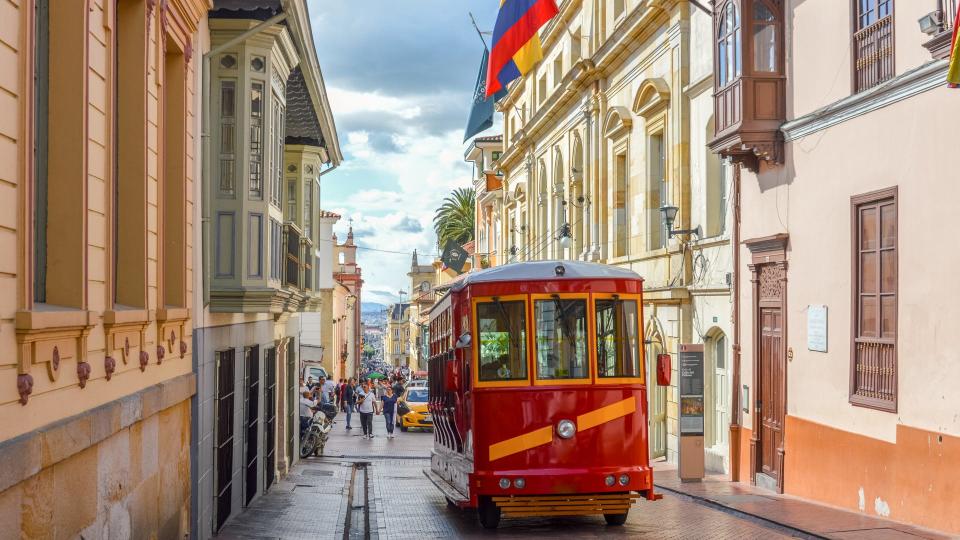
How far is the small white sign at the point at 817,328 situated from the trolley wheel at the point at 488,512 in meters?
5.15

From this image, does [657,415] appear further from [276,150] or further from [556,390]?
[556,390]

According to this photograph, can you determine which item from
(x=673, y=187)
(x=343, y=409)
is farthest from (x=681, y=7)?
(x=343, y=409)

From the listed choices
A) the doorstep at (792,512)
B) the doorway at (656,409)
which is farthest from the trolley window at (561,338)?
the doorway at (656,409)

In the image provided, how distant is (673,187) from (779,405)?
7.40 meters

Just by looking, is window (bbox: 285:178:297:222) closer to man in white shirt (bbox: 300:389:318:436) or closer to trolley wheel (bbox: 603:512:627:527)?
man in white shirt (bbox: 300:389:318:436)

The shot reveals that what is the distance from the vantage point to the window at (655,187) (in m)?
25.6

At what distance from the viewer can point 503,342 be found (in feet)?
42.2

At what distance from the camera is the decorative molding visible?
12.5 m

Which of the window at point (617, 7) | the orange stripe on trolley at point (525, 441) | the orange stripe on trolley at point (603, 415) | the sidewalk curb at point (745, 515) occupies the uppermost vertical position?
the window at point (617, 7)

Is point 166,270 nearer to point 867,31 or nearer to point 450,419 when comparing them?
point 450,419

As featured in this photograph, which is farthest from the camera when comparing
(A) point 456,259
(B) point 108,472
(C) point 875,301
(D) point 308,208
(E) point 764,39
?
(A) point 456,259

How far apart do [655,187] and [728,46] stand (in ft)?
26.3

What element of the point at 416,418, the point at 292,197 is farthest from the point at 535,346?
the point at 416,418

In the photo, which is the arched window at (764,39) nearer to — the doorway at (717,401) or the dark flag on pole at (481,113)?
the doorway at (717,401)
